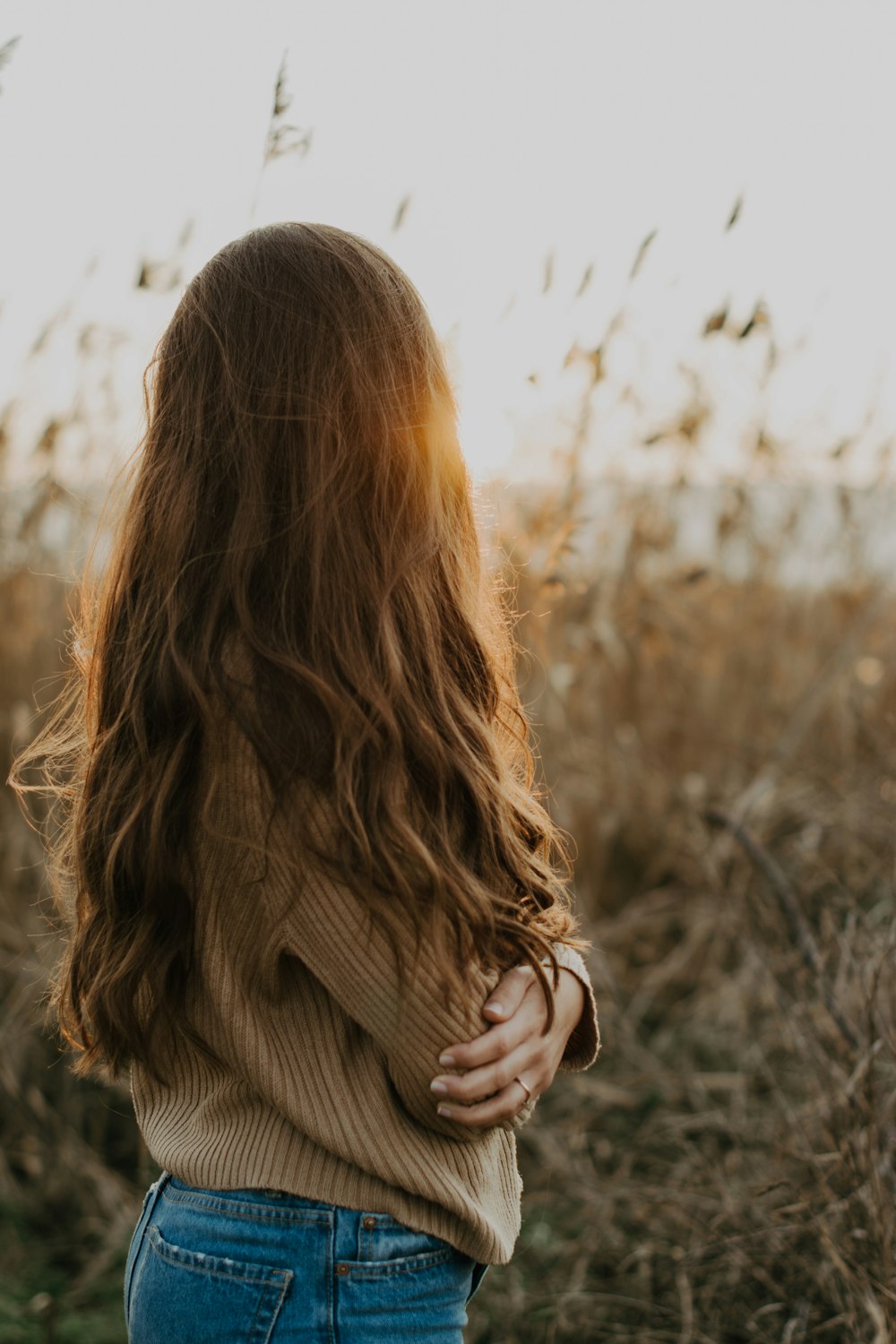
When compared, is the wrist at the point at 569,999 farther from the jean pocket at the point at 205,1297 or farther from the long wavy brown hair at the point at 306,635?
the jean pocket at the point at 205,1297

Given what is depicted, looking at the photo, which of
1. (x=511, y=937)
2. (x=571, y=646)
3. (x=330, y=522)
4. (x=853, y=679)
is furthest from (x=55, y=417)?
(x=853, y=679)

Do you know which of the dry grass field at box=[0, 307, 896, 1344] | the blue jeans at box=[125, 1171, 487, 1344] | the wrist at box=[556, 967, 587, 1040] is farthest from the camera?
the dry grass field at box=[0, 307, 896, 1344]

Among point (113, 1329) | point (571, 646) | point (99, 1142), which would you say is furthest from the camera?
point (571, 646)

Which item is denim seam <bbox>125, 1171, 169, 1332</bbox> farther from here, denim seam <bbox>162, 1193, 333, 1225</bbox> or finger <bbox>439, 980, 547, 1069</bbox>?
finger <bbox>439, 980, 547, 1069</bbox>

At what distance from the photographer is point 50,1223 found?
2395 millimetres

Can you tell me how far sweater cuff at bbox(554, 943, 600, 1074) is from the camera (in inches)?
49.1

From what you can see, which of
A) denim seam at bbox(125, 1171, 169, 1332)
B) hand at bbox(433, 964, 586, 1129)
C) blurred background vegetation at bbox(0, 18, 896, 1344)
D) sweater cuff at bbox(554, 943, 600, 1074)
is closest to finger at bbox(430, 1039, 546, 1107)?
hand at bbox(433, 964, 586, 1129)

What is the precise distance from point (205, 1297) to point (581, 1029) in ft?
1.53

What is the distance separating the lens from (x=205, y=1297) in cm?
105

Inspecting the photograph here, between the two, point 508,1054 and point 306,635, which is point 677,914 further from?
point 306,635

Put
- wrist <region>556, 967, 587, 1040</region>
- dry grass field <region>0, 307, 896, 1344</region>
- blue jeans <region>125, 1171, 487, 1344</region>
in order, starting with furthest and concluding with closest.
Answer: dry grass field <region>0, 307, 896, 1344</region>, wrist <region>556, 967, 587, 1040</region>, blue jeans <region>125, 1171, 487, 1344</region>

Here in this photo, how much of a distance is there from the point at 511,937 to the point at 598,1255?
135cm

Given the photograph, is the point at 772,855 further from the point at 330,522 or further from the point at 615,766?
the point at 330,522

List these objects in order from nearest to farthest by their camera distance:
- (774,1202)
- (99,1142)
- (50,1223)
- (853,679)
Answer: (774,1202), (50,1223), (99,1142), (853,679)
